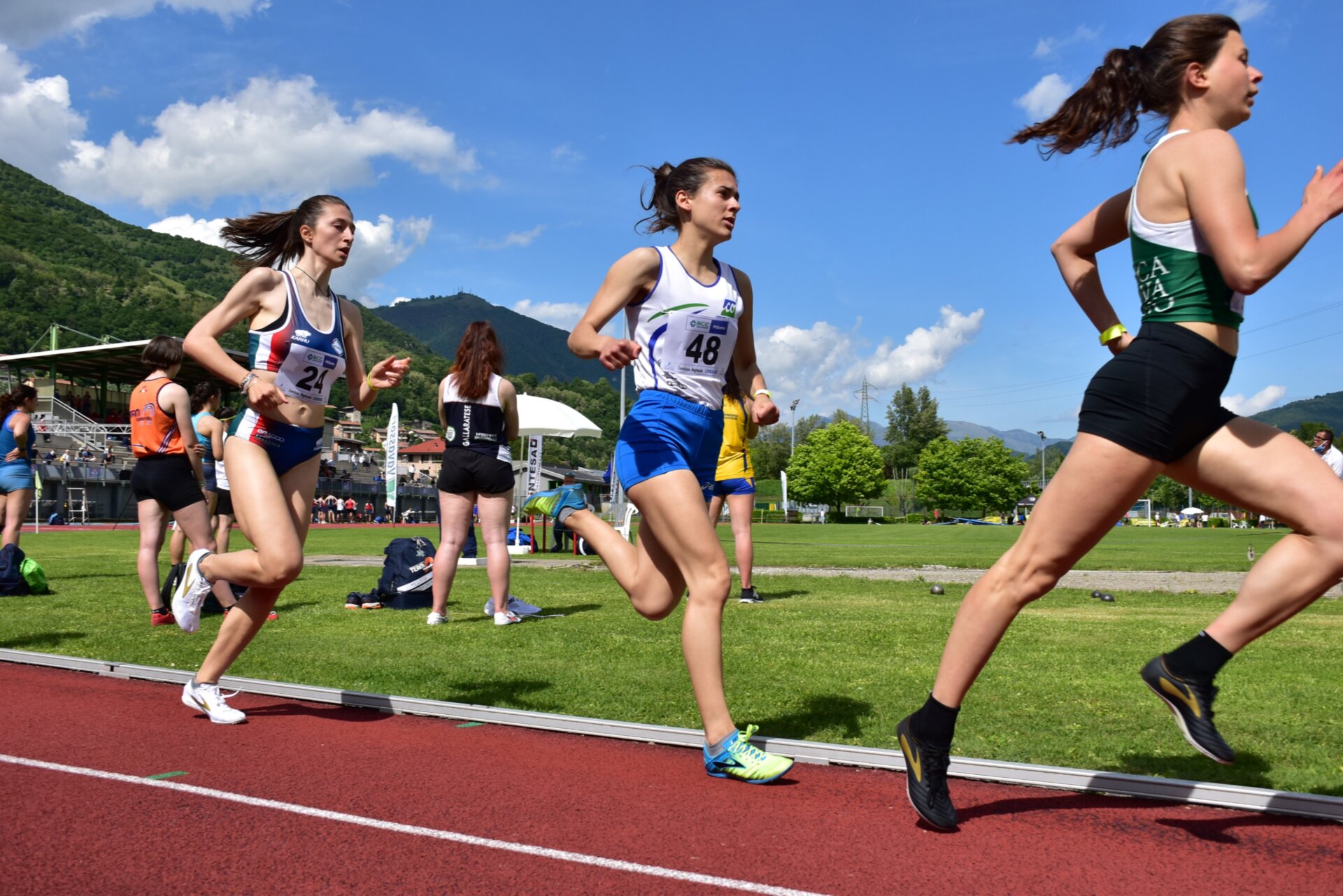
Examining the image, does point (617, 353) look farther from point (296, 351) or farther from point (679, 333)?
point (296, 351)

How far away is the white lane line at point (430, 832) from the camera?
2.59m

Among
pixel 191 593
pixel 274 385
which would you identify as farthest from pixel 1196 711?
pixel 191 593

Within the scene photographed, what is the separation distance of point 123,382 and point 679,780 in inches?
3347

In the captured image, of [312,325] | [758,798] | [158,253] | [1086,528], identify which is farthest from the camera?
[158,253]

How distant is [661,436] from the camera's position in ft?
12.7

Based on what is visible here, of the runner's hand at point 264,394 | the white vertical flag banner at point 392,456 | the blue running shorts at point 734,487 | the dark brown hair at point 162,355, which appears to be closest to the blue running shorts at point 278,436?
the runner's hand at point 264,394

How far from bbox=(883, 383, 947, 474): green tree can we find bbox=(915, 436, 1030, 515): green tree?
31.6 meters

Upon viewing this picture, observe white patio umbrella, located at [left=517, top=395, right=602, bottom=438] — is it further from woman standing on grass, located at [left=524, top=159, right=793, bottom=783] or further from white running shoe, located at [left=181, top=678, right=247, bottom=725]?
woman standing on grass, located at [left=524, top=159, right=793, bottom=783]

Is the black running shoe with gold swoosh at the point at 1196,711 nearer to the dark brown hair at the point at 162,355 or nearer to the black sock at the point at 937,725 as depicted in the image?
the black sock at the point at 937,725

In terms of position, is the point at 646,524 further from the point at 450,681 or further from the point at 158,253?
the point at 158,253

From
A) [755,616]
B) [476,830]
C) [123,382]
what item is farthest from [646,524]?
[123,382]

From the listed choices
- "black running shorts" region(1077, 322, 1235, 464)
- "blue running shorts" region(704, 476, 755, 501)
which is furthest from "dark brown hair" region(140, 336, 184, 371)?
"black running shorts" region(1077, 322, 1235, 464)

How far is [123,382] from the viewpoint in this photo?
7669 cm

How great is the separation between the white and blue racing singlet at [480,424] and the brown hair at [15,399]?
5.67 m
